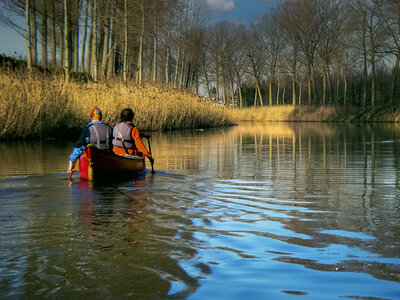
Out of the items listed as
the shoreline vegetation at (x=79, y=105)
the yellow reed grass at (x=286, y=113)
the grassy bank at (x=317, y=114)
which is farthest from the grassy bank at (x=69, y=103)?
the yellow reed grass at (x=286, y=113)

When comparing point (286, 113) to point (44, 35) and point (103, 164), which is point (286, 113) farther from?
point (103, 164)

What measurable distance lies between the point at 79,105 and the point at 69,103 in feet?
2.45

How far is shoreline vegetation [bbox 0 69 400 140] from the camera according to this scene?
15805 millimetres

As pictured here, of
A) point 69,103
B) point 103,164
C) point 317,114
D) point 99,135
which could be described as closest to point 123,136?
point 99,135

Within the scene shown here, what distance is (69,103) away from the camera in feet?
59.2

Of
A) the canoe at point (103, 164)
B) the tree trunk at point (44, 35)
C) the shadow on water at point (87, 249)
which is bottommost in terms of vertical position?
the shadow on water at point (87, 249)

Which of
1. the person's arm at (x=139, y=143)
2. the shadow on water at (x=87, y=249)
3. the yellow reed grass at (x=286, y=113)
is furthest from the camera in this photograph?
the yellow reed grass at (x=286, y=113)

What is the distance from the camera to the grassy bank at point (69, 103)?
15.7 m

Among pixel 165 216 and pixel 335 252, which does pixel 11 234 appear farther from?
pixel 335 252

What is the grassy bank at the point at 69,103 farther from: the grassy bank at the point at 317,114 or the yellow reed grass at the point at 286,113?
the yellow reed grass at the point at 286,113

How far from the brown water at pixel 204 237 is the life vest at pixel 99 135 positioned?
2.89ft

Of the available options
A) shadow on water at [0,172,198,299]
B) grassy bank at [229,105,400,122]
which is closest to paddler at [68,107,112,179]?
shadow on water at [0,172,198,299]

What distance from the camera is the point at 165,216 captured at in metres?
5.09

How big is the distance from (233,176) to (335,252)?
468 centimetres
